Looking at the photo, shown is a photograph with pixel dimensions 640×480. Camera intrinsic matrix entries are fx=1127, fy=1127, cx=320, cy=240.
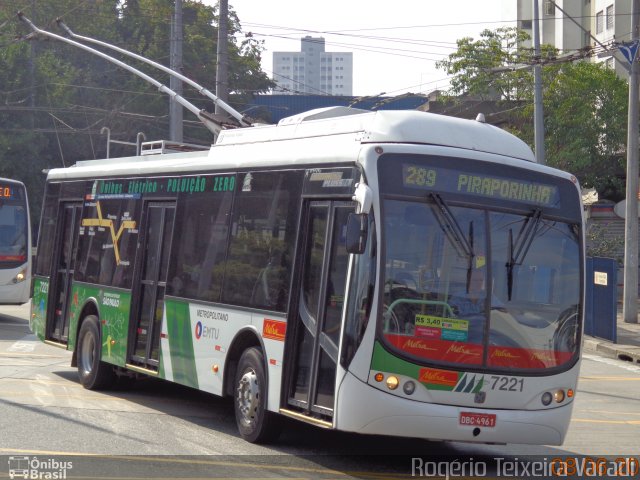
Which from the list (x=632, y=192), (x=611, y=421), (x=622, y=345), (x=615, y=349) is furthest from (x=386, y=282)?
(x=632, y=192)

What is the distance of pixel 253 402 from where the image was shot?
1041cm

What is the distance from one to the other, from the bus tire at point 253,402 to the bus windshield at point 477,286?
1.81 meters

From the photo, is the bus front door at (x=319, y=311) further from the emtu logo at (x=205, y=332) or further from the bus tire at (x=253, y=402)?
the emtu logo at (x=205, y=332)

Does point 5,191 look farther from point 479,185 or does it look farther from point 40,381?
point 479,185

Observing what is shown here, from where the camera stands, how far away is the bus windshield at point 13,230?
24.2 m

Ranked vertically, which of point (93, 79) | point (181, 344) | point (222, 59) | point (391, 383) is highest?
point (93, 79)

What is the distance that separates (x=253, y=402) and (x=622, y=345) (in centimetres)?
1465

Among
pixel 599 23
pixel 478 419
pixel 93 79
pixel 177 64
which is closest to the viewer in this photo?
pixel 478 419

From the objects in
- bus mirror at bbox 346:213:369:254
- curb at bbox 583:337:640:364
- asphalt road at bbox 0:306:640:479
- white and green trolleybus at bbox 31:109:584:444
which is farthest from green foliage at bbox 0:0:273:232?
bus mirror at bbox 346:213:369:254

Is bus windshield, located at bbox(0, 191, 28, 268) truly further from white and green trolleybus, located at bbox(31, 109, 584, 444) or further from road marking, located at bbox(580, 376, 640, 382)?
white and green trolleybus, located at bbox(31, 109, 584, 444)

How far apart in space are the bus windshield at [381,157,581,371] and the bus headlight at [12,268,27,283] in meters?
16.7

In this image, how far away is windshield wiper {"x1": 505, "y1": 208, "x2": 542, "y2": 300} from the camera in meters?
9.51

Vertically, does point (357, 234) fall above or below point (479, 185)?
below

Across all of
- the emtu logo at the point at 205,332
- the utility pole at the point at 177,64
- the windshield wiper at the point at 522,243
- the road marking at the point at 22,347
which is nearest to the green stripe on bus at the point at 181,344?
the emtu logo at the point at 205,332
